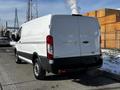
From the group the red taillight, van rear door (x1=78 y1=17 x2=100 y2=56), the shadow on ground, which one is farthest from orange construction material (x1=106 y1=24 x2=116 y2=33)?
the red taillight

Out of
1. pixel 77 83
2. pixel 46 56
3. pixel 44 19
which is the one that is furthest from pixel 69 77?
pixel 44 19

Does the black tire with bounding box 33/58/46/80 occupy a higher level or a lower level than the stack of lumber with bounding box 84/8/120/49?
lower

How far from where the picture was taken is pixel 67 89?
26.7 ft

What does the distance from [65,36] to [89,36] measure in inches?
37.4

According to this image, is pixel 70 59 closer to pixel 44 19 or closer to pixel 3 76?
pixel 44 19

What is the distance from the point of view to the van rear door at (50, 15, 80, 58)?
8.59 meters

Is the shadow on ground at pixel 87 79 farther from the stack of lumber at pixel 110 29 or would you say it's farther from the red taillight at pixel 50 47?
the stack of lumber at pixel 110 29

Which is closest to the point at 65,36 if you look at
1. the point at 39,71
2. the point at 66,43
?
the point at 66,43

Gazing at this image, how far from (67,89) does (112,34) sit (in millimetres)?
17714

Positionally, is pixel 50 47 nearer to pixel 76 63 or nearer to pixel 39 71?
pixel 76 63

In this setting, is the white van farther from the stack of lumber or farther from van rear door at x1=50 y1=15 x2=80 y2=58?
the stack of lumber

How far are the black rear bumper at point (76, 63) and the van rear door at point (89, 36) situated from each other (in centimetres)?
20

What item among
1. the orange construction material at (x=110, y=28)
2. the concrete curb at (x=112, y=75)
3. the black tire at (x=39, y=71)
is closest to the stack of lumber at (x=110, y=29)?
the orange construction material at (x=110, y=28)

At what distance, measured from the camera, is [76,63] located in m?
8.84
